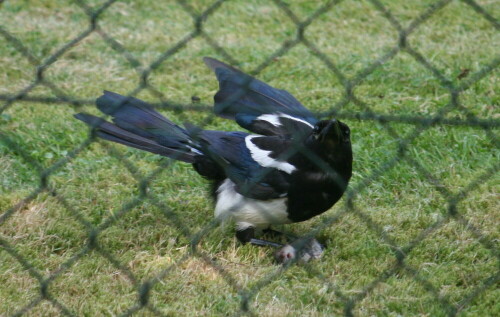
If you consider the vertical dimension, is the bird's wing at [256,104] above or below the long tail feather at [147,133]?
above

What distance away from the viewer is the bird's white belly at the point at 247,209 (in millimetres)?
2453

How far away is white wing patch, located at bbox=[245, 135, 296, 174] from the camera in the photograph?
93.7 inches

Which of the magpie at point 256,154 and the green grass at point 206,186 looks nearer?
the green grass at point 206,186

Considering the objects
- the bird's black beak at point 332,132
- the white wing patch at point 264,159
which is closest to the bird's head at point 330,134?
the bird's black beak at point 332,132

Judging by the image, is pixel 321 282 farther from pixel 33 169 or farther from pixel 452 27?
pixel 452 27

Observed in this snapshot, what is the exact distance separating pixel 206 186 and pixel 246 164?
40 centimetres

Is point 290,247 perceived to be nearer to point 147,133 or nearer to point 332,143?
point 332,143

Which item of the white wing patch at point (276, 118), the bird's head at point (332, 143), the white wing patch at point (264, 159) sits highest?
the bird's head at point (332, 143)

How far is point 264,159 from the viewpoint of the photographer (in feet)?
8.02

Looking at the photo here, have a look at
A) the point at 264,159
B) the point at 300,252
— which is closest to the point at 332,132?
the point at 264,159

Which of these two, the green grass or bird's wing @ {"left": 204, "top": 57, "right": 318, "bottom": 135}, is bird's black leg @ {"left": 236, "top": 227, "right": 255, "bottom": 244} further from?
bird's wing @ {"left": 204, "top": 57, "right": 318, "bottom": 135}

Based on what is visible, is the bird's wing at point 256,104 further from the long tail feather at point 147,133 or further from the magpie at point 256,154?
the long tail feather at point 147,133

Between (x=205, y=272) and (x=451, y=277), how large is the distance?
74 cm

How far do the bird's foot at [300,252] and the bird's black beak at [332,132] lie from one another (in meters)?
0.34
